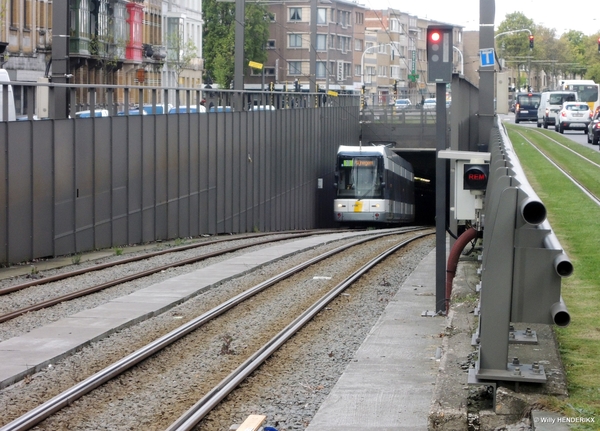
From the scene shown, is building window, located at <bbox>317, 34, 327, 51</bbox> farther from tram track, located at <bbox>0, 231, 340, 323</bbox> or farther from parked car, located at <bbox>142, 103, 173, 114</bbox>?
tram track, located at <bbox>0, 231, 340, 323</bbox>

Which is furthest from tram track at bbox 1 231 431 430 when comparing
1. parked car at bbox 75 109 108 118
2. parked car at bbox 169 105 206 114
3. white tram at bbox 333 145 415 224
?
white tram at bbox 333 145 415 224

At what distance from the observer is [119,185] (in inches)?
918

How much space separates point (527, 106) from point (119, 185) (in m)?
73.9

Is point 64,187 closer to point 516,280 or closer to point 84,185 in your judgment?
point 84,185

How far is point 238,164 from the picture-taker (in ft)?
107

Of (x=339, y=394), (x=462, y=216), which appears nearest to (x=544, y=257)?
(x=339, y=394)

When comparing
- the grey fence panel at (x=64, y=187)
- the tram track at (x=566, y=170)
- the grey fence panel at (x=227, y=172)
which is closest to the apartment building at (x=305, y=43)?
the tram track at (x=566, y=170)

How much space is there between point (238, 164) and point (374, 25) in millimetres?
115332

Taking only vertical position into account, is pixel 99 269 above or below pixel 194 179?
below

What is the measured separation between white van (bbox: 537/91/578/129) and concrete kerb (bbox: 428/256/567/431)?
235ft

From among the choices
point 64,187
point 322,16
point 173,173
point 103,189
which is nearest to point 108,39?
point 173,173

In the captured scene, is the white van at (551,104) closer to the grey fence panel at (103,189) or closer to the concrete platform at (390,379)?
the grey fence panel at (103,189)

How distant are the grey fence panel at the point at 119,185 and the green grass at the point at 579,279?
30.7 feet

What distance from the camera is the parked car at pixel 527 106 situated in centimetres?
9194
